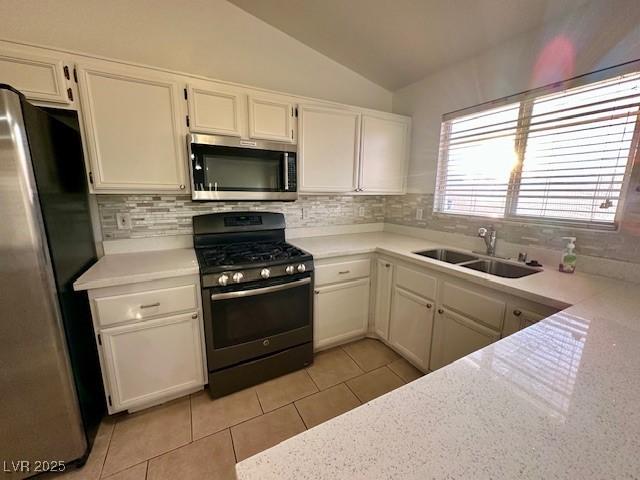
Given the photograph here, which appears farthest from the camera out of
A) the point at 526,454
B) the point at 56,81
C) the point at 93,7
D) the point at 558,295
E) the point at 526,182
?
the point at 526,182

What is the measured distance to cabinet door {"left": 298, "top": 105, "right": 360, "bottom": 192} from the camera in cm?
213

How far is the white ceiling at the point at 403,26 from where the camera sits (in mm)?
1578

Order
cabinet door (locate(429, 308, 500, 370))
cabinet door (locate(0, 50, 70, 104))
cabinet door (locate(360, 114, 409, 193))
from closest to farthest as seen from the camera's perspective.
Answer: cabinet door (locate(0, 50, 70, 104))
cabinet door (locate(429, 308, 500, 370))
cabinet door (locate(360, 114, 409, 193))

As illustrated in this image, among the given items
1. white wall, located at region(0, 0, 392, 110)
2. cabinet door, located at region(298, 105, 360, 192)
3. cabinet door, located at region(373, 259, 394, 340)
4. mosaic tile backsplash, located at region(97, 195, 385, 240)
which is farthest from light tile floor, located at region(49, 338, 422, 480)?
white wall, located at region(0, 0, 392, 110)

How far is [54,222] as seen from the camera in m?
1.26

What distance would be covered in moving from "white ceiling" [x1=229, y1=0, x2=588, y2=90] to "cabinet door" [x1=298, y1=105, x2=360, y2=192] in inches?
20.8

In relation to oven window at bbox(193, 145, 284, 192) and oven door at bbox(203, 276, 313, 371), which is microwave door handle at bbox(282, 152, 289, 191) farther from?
oven door at bbox(203, 276, 313, 371)

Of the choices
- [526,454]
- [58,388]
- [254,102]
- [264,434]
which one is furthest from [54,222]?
[526,454]

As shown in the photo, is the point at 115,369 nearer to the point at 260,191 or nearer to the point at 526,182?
the point at 260,191

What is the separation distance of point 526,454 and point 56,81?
235 cm

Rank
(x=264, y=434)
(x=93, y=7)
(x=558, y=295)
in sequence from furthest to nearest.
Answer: (x=93, y=7)
(x=264, y=434)
(x=558, y=295)

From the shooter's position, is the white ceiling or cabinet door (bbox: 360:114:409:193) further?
cabinet door (bbox: 360:114:409:193)

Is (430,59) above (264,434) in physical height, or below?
above

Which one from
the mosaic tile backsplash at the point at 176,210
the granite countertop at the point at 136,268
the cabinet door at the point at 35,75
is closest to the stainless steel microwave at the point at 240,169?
the mosaic tile backsplash at the point at 176,210
